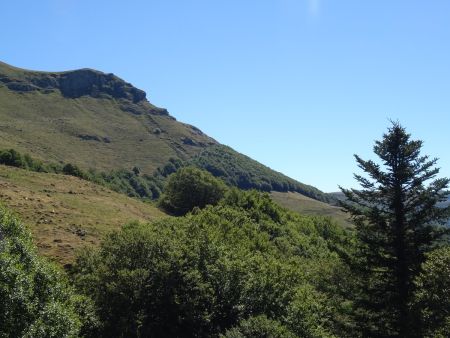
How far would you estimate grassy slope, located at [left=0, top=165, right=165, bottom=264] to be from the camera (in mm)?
44184

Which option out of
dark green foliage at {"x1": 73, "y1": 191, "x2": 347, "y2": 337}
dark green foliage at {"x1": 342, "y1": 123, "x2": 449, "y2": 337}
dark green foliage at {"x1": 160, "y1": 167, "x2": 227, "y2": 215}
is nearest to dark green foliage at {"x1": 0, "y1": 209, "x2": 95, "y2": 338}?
dark green foliage at {"x1": 73, "y1": 191, "x2": 347, "y2": 337}

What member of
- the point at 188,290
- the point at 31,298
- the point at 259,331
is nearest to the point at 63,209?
the point at 188,290

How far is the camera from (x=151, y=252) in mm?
35031

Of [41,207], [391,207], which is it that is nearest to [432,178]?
[391,207]

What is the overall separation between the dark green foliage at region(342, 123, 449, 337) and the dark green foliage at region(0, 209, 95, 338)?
1913 cm

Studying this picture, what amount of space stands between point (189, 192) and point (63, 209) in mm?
42801

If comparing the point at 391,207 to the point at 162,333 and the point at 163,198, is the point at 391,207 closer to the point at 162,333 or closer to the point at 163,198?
the point at 162,333

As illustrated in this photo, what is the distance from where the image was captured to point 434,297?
1000 inches

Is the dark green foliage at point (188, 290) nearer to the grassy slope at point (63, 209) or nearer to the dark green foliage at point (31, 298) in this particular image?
the dark green foliage at point (31, 298)

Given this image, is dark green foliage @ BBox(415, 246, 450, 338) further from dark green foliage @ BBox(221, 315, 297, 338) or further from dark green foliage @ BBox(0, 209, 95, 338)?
dark green foliage @ BBox(0, 209, 95, 338)

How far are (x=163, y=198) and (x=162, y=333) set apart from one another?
213ft

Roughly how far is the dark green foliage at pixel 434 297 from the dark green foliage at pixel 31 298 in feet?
67.6

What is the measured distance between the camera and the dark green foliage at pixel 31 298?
69.7ft

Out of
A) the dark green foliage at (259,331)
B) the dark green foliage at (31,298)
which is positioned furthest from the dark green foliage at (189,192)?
the dark green foliage at (31,298)
